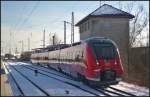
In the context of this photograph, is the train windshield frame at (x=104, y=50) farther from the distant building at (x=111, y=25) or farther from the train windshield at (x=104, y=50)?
the distant building at (x=111, y=25)

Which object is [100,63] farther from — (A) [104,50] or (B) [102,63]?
(A) [104,50]

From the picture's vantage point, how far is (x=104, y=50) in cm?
2473

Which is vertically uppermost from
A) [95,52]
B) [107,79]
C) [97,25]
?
[97,25]

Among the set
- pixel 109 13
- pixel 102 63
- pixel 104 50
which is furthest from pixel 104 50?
pixel 109 13

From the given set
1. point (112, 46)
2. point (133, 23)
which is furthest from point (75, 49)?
point (133, 23)

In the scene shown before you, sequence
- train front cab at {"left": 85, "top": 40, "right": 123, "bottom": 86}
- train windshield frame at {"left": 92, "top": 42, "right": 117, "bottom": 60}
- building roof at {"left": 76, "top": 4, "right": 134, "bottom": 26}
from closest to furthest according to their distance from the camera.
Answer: train front cab at {"left": 85, "top": 40, "right": 123, "bottom": 86}, train windshield frame at {"left": 92, "top": 42, "right": 117, "bottom": 60}, building roof at {"left": 76, "top": 4, "right": 134, "bottom": 26}

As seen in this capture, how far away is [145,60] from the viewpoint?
33625mm

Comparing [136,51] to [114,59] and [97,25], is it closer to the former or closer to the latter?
[114,59]

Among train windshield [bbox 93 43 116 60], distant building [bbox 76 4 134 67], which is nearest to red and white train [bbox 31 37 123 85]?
train windshield [bbox 93 43 116 60]

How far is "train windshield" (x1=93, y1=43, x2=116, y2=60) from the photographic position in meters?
24.5

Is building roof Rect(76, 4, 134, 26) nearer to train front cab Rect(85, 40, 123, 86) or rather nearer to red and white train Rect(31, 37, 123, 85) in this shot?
red and white train Rect(31, 37, 123, 85)

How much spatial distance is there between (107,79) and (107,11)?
2909 cm

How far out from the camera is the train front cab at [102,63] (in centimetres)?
2381

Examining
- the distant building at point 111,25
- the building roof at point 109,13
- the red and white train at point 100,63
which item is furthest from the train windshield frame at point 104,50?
the building roof at point 109,13
